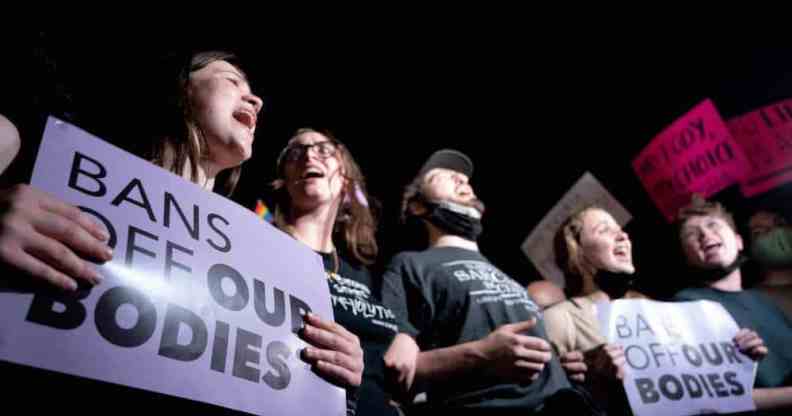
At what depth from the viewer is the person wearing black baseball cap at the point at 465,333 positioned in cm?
196

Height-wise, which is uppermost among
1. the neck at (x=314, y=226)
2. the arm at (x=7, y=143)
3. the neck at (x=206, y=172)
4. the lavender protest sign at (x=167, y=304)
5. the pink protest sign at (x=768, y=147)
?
the pink protest sign at (x=768, y=147)

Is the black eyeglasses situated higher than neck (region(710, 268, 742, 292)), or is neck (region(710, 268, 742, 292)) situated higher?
the black eyeglasses

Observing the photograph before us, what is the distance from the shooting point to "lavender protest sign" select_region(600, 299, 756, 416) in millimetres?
2180

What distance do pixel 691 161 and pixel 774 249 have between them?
768mm

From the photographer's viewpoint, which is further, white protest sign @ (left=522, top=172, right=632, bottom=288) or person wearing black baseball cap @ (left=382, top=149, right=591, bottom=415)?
white protest sign @ (left=522, top=172, right=632, bottom=288)

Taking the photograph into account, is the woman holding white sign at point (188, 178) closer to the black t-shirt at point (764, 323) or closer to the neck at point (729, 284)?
the black t-shirt at point (764, 323)

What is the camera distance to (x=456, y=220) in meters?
2.71

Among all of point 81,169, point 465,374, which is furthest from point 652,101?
point 81,169

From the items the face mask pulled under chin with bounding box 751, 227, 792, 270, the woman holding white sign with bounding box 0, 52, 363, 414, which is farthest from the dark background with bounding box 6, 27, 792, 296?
the woman holding white sign with bounding box 0, 52, 363, 414

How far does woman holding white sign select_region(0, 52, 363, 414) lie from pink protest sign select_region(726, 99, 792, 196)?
342 cm

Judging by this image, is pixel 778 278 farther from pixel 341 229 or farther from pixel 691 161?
pixel 341 229

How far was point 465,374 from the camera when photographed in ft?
6.50

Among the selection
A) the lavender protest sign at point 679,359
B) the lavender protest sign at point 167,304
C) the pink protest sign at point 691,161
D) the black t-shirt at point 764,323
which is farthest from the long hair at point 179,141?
the pink protest sign at point 691,161

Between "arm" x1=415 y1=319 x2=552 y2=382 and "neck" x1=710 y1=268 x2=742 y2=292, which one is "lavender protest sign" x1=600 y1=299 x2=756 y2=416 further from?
"neck" x1=710 y1=268 x2=742 y2=292
